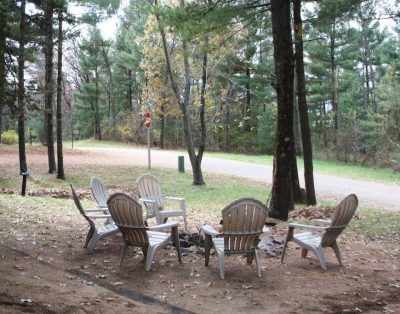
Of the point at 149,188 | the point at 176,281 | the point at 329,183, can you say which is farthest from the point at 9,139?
the point at 176,281

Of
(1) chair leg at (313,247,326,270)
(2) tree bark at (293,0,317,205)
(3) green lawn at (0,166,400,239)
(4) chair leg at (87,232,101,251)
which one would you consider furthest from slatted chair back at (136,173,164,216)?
(2) tree bark at (293,0,317,205)

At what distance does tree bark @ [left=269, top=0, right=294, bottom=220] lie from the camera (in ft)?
28.7

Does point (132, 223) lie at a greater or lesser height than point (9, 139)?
lesser

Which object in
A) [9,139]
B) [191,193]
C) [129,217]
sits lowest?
[191,193]

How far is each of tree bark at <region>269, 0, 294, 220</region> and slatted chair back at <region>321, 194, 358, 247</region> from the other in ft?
9.24

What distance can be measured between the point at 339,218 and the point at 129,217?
2701 mm

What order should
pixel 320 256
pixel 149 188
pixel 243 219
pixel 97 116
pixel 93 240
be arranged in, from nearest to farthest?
Result: 1. pixel 243 219
2. pixel 320 256
3. pixel 93 240
4. pixel 149 188
5. pixel 97 116

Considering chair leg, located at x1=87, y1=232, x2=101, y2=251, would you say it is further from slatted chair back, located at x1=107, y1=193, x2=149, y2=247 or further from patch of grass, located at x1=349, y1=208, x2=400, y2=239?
patch of grass, located at x1=349, y1=208, x2=400, y2=239

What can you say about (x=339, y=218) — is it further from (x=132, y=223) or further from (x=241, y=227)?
(x=132, y=223)

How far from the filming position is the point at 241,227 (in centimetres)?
573

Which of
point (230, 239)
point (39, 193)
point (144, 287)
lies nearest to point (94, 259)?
point (144, 287)

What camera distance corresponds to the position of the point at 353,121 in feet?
94.4

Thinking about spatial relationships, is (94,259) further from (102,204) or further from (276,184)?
(276,184)

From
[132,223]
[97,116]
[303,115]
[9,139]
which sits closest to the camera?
[132,223]
